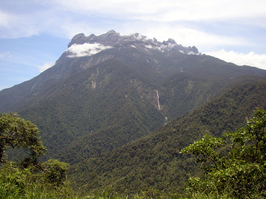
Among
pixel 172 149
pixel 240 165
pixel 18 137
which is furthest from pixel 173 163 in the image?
pixel 240 165

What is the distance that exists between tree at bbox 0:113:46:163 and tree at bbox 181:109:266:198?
16298 millimetres

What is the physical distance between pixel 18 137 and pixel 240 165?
19.6 meters

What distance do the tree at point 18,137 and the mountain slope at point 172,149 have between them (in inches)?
4159

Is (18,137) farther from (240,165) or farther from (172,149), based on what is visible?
(172,149)

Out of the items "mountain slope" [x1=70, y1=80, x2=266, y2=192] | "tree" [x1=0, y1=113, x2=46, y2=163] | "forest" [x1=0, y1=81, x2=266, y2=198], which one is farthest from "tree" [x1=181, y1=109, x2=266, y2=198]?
"mountain slope" [x1=70, y1=80, x2=266, y2=192]

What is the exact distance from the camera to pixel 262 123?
29.4 ft

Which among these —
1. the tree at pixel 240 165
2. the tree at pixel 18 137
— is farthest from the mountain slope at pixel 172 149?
the tree at pixel 240 165

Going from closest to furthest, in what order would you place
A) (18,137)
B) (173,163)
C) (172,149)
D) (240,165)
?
(240,165) → (18,137) → (173,163) → (172,149)

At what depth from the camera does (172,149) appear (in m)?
149

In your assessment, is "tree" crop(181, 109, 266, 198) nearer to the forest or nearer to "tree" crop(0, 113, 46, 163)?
the forest

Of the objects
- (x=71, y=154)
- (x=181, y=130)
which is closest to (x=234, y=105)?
(x=181, y=130)

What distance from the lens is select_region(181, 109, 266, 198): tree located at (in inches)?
290

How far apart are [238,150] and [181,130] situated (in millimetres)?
165114

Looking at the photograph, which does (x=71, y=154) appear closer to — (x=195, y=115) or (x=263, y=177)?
(x=195, y=115)
